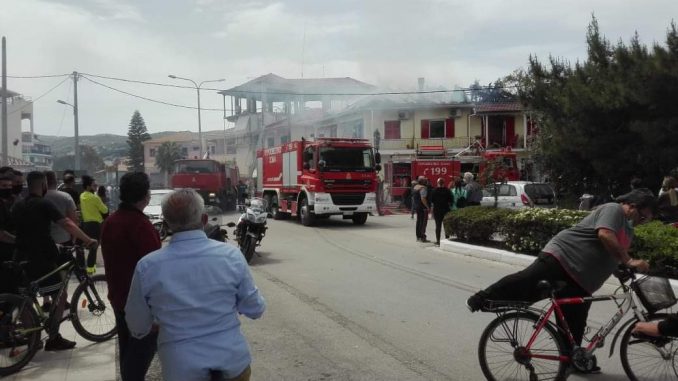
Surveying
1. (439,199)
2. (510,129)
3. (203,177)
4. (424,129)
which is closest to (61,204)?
(439,199)

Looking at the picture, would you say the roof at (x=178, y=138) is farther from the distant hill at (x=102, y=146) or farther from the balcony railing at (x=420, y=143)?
the balcony railing at (x=420, y=143)

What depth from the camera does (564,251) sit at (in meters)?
4.76

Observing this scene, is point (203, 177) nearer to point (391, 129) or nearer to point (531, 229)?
point (391, 129)

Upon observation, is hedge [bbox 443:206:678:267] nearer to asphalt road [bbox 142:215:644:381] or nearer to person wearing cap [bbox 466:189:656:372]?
asphalt road [bbox 142:215:644:381]

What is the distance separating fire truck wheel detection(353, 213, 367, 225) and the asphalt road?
263 inches

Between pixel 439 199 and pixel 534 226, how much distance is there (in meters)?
3.66

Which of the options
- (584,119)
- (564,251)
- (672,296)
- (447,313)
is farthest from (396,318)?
(584,119)

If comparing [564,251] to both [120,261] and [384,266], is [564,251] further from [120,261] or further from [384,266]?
[384,266]

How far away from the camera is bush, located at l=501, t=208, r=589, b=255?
35.4 feet

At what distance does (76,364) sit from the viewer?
5.65m

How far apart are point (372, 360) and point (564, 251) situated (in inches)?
77.2

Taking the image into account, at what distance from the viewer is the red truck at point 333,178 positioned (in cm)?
1964

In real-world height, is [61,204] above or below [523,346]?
above

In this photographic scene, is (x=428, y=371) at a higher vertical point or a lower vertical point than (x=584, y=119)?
lower
